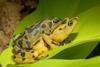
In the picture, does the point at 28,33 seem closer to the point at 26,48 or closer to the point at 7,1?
the point at 26,48

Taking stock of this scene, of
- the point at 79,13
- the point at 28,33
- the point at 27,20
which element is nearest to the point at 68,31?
the point at 79,13

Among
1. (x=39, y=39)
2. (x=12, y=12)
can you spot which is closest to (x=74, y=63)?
(x=39, y=39)

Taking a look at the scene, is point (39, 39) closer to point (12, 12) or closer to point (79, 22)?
point (79, 22)

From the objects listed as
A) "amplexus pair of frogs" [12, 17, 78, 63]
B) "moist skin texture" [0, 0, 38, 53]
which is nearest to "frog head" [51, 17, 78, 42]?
"amplexus pair of frogs" [12, 17, 78, 63]

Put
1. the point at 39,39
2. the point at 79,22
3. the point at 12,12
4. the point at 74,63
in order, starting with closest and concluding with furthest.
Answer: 1. the point at 74,63
2. the point at 79,22
3. the point at 39,39
4. the point at 12,12

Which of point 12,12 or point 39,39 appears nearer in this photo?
point 39,39

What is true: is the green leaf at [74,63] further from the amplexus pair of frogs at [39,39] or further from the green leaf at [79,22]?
the amplexus pair of frogs at [39,39]

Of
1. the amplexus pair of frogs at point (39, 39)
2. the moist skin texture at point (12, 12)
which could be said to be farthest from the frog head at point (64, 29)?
the moist skin texture at point (12, 12)
